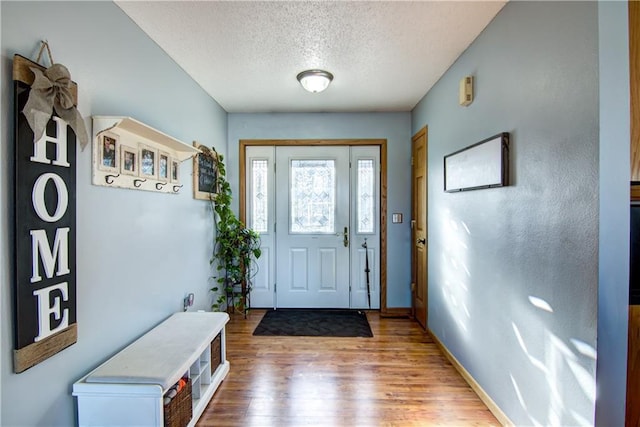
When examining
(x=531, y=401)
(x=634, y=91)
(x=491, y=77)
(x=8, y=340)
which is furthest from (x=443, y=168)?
(x=8, y=340)

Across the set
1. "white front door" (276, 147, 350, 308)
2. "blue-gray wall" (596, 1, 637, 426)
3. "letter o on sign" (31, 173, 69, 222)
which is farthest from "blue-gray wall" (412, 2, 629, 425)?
"letter o on sign" (31, 173, 69, 222)

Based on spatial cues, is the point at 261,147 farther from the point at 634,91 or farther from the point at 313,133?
the point at 634,91

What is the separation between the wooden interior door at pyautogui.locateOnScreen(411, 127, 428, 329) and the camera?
10.9ft

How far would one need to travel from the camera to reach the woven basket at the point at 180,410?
Answer: 1.52m

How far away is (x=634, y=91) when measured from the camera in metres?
1.16

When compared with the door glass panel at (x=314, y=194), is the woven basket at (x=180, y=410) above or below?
below

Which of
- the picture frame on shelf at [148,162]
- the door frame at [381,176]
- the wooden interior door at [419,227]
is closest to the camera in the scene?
the picture frame on shelf at [148,162]

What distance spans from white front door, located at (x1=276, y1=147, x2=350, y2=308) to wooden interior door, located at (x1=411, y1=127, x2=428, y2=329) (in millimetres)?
787

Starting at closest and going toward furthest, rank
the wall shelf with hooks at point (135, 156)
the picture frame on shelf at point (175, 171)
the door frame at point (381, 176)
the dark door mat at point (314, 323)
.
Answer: the wall shelf with hooks at point (135, 156) < the picture frame on shelf at point (175, 171) < the dark door mat at point (314, 323) < the door frame at point (381, 176)

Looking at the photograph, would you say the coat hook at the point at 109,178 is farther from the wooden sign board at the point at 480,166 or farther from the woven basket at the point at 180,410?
the wooden sign board at the point at 480,166

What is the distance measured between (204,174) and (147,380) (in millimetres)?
2029

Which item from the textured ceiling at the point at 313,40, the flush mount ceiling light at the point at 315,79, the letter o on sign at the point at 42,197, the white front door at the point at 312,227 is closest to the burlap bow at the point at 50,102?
the letter o on sign at the point at 42,197

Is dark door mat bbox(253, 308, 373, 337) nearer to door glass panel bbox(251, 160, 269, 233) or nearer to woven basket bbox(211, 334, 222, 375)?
woven basket bbox(211, 334, 222, 375)

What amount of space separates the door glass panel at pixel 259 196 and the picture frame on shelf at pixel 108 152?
7.08ft
